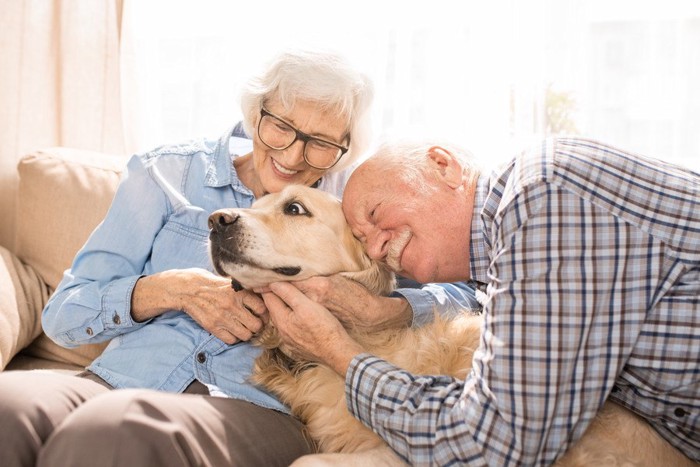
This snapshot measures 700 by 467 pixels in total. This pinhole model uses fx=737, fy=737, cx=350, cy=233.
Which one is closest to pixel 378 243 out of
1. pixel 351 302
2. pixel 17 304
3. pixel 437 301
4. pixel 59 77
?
pixel 351 302

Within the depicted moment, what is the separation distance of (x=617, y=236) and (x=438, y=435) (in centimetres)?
41

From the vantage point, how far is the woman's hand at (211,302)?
1561mm

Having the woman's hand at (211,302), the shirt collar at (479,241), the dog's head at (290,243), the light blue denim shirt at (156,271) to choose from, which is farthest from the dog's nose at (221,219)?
the shirt collar at (479,241)

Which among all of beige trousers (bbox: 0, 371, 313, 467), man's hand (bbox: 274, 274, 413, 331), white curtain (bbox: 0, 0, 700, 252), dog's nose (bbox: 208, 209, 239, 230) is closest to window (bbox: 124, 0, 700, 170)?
white curtain (bbox: 0, 0, 700, 252)

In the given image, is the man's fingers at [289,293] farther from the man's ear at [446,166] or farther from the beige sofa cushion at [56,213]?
the beige sofa cushion at [56,213]

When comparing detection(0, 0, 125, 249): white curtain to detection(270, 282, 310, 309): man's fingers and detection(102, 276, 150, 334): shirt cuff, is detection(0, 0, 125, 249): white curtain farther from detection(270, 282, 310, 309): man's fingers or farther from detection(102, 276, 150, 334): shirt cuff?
detection(270, 282, 310, 309): man's fingers

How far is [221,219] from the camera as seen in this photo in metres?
1.46

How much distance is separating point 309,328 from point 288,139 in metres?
0.49

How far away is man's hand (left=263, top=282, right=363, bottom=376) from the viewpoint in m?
1.42

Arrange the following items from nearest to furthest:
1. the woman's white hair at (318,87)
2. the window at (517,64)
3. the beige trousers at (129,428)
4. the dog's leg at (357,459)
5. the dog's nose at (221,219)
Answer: the beige trousers at (129,428), the dog's leg at (357,459), the dog's nose at (221,219), the woman's white hair at (318,87), the window at (517,64)

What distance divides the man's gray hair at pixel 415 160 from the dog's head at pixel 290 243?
19 centimetres

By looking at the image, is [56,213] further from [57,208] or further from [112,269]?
[112,269]

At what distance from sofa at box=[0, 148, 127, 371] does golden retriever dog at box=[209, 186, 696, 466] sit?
77cm

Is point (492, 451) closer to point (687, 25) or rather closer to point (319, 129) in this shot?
point (319, 129)
